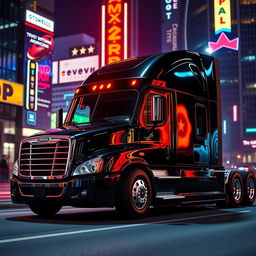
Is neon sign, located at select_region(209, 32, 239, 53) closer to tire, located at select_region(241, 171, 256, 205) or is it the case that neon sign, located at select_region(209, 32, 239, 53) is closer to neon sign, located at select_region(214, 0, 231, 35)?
neon sign, located at select_region(214, 0, 231, 35)

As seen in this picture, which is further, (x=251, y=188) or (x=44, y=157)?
(x=251, y=188)

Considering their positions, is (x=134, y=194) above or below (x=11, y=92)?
below

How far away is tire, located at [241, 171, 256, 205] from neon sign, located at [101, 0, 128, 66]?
35.0 m

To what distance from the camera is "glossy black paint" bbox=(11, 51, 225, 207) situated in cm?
902

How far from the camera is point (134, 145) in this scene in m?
9.70

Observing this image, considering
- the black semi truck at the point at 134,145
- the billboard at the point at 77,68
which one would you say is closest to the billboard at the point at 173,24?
the billboard at the point at 77,68

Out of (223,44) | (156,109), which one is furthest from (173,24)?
(156,109)

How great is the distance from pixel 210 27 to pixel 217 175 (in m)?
141

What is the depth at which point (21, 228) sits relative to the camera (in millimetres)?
8164

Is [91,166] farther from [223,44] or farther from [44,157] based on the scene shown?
[223,44]

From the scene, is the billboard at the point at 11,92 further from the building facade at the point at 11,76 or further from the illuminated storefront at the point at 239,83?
the illuminated storefront at the point at 239,83

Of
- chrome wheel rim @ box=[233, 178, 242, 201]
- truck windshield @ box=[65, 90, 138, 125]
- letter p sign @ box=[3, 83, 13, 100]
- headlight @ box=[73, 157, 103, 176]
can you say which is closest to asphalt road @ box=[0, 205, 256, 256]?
headlight @ box=[73, 157, 103, 176]

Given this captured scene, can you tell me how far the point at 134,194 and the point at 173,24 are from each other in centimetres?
10008

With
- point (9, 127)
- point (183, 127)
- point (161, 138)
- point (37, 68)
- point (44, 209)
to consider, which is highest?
point (37, 68)
